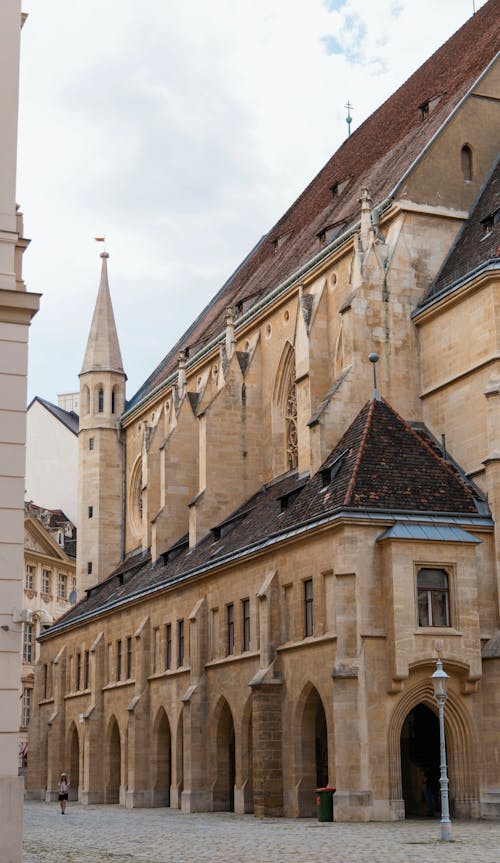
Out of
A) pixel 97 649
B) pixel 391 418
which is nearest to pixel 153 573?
pixel 97 649

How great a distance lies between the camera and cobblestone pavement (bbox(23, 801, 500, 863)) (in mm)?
21134

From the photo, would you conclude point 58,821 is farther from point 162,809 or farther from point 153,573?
point 153,573

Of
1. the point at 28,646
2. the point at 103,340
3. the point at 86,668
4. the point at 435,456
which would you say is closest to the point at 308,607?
the point at 435,456

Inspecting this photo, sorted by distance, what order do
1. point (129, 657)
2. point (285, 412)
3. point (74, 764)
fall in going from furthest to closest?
point (74, 764) < point (129, 657) < point (285, 412)

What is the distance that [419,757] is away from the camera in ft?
111

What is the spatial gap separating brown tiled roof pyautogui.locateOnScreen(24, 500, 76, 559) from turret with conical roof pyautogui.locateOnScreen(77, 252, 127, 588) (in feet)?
61.7

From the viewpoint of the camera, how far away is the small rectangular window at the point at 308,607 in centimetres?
3341

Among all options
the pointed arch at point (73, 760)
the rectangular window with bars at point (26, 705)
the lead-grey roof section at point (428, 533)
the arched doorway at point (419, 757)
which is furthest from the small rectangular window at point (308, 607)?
the rectangular window with bars at point (26, 705)

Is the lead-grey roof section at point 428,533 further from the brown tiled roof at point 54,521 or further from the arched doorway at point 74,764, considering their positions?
the brown tiled roof at point 54,521

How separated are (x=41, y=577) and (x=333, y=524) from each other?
5087 cm

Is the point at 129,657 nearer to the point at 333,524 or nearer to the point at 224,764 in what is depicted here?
the point at 224,764

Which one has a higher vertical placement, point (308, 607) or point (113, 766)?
point (308, 607)

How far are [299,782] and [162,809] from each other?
440 inches

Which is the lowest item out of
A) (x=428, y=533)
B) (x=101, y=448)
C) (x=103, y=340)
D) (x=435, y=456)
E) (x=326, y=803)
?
(x=326, y=803)
